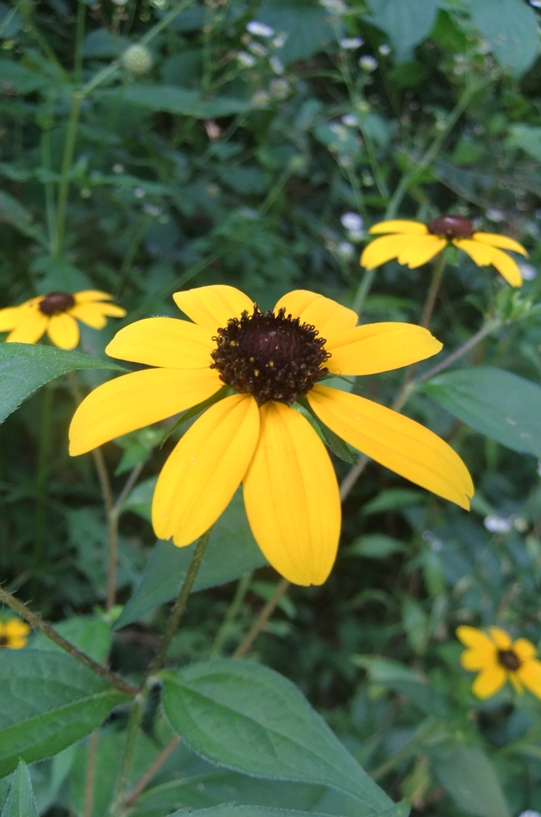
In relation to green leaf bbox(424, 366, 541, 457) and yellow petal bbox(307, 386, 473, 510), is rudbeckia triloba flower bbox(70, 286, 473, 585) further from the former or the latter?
green leaf bbox(424, 366, 541, 457)

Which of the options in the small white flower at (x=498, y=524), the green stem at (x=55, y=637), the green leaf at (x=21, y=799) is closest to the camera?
the green leaf at (x=21, y=799)

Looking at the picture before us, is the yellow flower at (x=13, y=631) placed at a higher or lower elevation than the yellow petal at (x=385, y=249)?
lower

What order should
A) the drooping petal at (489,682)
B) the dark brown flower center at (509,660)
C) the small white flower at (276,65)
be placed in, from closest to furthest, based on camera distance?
the drooping petal at (489,682)
the dark brown flower center at (509,660)
the small white flower at (276,65)

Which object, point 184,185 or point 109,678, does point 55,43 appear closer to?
point 184,185

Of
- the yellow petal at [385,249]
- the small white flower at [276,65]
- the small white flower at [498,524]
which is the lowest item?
the small white flower at [498,524]

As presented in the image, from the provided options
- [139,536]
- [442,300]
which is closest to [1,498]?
[139,536]

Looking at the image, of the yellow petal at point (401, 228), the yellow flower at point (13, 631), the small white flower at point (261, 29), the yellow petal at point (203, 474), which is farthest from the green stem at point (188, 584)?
the small white flower at point (261, 29)

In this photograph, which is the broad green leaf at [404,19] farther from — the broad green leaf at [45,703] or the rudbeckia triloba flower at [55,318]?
the broad green leaf at [45,703]
